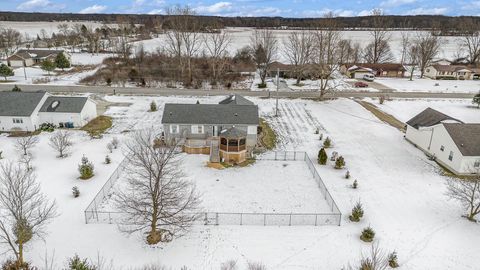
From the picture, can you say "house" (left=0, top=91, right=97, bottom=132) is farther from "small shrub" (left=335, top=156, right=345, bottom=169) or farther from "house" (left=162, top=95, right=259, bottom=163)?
"small shrub" (left=335, top=156, right=345, bottom=169)

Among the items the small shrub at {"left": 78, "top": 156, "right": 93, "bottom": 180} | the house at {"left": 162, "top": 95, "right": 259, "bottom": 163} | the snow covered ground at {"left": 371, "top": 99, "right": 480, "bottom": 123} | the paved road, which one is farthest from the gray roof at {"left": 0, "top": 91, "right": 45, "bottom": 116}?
the snow covered ground at {"left": 371, "top": 99, "right": 480, "bottom": 123}

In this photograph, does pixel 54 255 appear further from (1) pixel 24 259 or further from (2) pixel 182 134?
(2) pixel 182 134

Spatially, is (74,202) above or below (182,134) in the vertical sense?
below

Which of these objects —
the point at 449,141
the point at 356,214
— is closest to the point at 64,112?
the point at 356,214

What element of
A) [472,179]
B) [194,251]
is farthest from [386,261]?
[472,179]

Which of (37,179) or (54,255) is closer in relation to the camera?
(54,255)

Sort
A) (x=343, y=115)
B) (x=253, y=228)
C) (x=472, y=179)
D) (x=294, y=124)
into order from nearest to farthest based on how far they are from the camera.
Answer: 1. (x=253, y=228)
2. (x=472, y=179)
3. (x=294, y=124)
4. (x=343, y=115)
